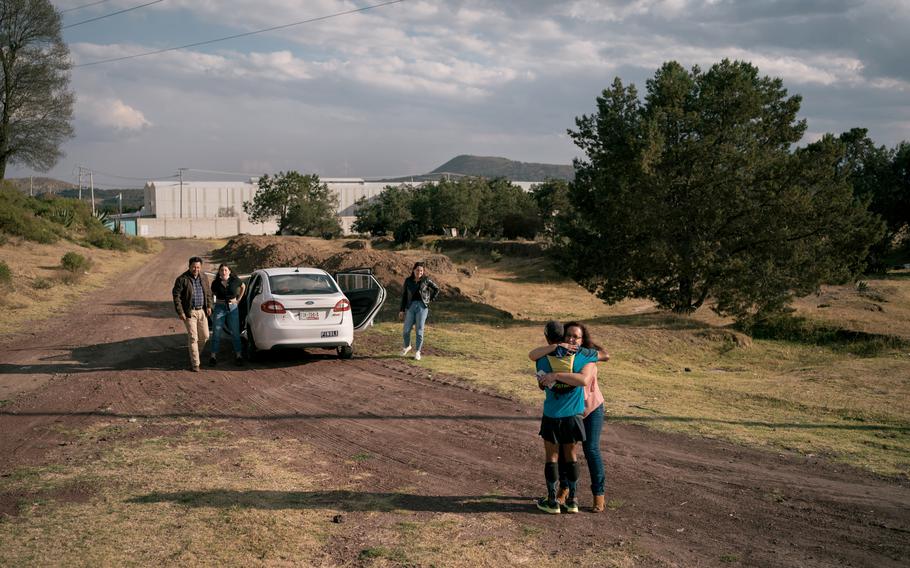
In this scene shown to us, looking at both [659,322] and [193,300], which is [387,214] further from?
[193,300]

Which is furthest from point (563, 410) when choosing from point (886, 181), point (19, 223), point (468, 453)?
point (886, 181)

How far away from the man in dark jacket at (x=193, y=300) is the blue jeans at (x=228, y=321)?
58cm

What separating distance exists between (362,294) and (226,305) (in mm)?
2693

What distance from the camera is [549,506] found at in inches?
237

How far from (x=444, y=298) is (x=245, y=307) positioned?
11.6 metres

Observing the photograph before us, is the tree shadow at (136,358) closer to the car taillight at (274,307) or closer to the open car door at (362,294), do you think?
the open car door at (362,294)

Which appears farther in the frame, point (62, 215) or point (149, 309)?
point (62, 215)

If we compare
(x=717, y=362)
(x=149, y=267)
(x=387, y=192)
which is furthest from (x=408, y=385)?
(x=387, y=192)

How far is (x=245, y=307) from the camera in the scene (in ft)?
42.8

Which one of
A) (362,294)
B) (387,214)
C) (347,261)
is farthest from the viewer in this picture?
(387,214)

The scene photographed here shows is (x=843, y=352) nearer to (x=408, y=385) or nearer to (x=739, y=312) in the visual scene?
(x=739, y=312)

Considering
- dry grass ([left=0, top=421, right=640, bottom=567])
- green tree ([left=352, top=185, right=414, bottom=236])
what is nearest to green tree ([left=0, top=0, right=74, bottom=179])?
green tree ([left=352, top=185, right=414, bottom=236])

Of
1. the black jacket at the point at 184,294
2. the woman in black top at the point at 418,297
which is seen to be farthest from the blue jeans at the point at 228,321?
the woman in black top at the point at 418,297

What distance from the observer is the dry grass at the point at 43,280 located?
19.1 meters
